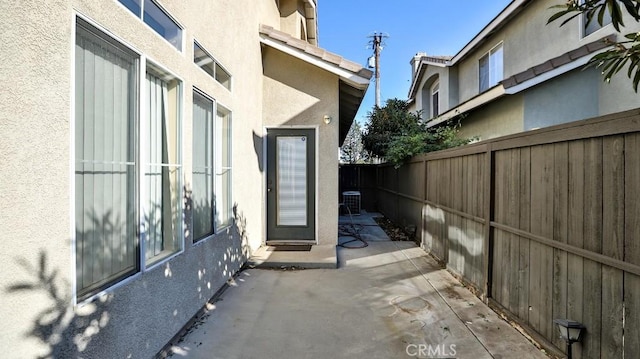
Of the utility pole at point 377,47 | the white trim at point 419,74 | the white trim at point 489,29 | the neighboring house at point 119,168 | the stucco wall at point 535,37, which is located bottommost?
the neighboring house at point 119,168

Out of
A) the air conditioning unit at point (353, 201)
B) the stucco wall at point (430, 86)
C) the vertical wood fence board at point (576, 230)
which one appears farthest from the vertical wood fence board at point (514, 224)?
the stucco wall at point (430, 86)

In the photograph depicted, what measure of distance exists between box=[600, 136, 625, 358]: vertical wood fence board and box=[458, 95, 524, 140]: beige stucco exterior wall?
6.76 meters

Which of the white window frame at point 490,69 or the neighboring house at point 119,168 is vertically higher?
the white window frame at point 490,69

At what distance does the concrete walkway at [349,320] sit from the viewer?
3381 mm

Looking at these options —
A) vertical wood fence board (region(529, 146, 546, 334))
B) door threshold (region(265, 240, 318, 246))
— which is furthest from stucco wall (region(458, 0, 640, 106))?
door threshold (region(265, 240, 318, 246))

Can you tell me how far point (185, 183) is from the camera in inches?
149

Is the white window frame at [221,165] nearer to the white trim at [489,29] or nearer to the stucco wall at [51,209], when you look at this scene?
the stucco wall at [51,209]

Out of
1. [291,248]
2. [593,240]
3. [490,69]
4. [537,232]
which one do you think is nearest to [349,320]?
[537,232]

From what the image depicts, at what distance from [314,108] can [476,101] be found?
18.0ft

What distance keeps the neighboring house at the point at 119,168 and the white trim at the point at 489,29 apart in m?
7.42

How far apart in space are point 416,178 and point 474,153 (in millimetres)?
3474

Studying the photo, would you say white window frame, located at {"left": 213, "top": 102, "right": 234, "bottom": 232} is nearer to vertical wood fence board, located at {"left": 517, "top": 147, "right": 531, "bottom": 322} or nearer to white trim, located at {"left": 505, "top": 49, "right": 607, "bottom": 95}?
vertical wood fence board, located at {"left": 517, "top": 147, "right": 531, "bottom": 322}

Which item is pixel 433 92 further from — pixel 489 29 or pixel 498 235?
pixel 498 235

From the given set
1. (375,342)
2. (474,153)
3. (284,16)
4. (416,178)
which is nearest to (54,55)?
(375,342)
